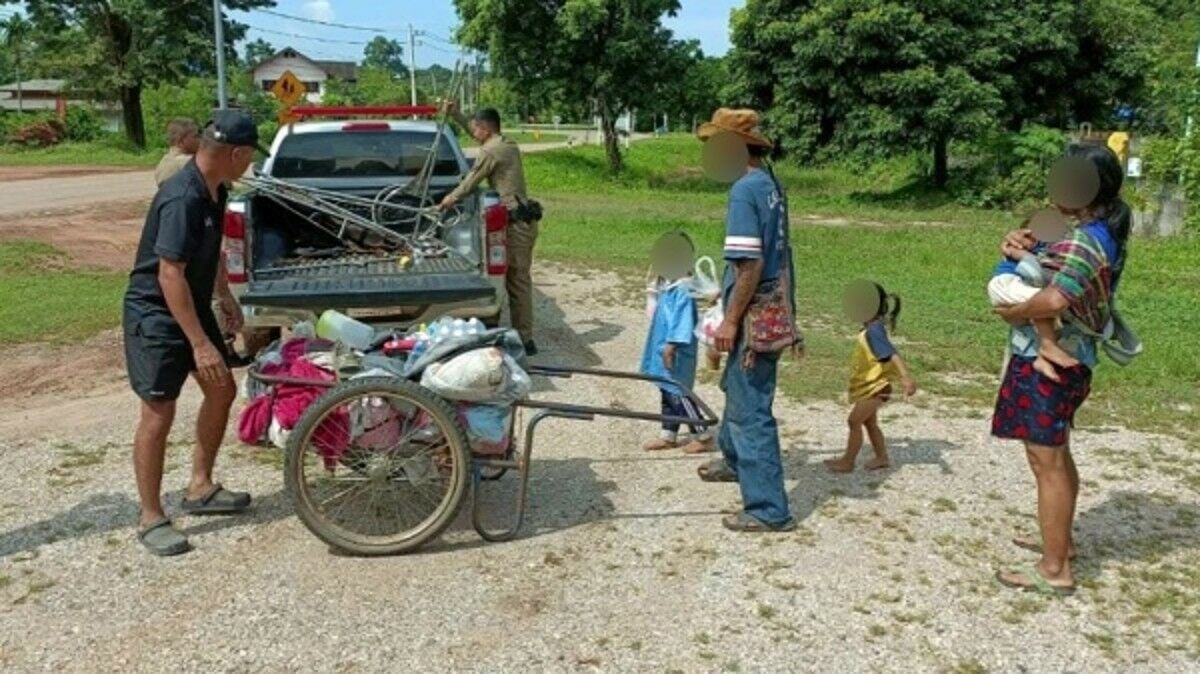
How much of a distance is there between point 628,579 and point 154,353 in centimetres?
211

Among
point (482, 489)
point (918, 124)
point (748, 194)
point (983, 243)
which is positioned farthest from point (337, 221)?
point (918, 124)

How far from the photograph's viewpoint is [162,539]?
13.4 feet

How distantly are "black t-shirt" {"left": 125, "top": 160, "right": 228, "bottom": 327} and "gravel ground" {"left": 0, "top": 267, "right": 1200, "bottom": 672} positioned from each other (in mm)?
1011

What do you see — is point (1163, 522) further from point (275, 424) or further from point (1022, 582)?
point (275, 424)

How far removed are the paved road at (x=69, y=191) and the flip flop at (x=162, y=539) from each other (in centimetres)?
1310

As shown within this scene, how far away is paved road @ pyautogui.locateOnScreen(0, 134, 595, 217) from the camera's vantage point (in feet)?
61.1

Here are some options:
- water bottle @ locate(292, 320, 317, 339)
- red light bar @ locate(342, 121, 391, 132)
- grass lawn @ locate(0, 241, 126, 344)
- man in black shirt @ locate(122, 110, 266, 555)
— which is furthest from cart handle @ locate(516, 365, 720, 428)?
grass lawn @ locate(0, 241, 126, 344)

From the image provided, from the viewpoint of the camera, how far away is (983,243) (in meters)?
15.5

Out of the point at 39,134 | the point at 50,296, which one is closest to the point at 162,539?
the point at 50,296

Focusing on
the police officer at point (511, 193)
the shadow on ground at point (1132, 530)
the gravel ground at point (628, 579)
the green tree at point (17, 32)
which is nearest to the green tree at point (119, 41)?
the green tree at point (17, 32)

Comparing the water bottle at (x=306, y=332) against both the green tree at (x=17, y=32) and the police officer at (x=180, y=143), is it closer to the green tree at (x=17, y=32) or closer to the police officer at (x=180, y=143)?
the police officer at (x=180, y=143)

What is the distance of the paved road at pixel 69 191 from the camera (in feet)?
61.1

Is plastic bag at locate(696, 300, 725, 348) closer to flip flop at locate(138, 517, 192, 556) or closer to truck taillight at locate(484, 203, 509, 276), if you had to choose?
truck taillight at locate(484, 203, 509, 276)

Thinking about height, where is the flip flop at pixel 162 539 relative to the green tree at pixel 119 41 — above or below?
below
